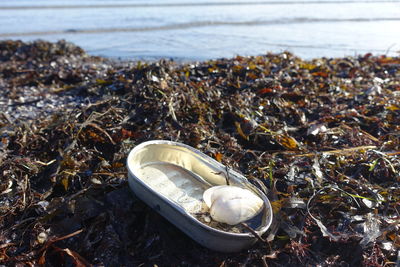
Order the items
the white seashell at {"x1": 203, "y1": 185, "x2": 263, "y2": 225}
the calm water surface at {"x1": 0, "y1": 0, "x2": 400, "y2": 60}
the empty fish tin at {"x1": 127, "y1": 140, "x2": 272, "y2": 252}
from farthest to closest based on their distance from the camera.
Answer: the calm water surface at {"x1": 0, "y1": 0, "x2": 400, "y2": 60} → the white seashell at {"x1": 203, "y1": 185, "x2": 263, "y2": 225} → the empty fish tin at {"x1": 127, "y1": 140, "x2": 272, "y2": 252}

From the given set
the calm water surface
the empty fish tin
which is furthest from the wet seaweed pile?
the calm water surface

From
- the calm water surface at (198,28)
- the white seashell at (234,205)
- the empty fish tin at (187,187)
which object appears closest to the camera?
the empty fish tin at (187,187)

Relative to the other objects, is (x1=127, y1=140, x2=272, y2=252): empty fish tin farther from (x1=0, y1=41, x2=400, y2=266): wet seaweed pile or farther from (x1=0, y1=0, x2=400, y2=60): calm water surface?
(x1=0, y1=0, x2=400, y2=60): calm water surface

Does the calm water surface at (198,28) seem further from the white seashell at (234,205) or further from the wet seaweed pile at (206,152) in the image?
the white seashell at (234,205)

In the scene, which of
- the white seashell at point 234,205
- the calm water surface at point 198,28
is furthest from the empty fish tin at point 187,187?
the calm water surface at point 198,28

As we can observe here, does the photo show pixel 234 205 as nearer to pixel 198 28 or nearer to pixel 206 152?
pixel 206 152
